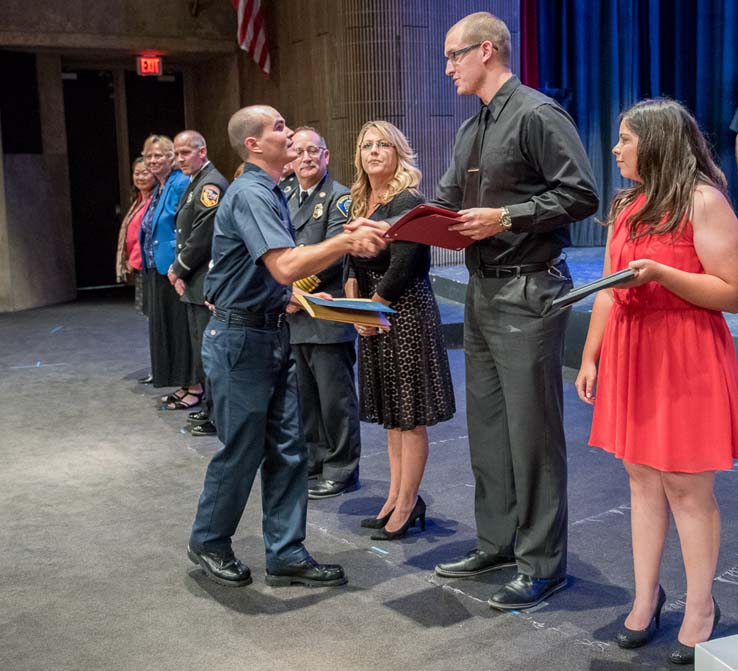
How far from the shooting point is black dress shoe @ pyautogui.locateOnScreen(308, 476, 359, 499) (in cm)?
411

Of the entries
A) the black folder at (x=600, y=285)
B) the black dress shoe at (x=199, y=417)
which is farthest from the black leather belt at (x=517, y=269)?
the black dress shoe at (x=199, y=417)

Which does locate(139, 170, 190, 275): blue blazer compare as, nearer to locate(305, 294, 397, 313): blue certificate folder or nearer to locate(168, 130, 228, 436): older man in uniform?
locate(168, 130, 228, 436): older man in uniform

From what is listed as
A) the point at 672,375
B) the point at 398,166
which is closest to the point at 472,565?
the point at 672,375

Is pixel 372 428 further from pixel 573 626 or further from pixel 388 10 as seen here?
pixel 388 10

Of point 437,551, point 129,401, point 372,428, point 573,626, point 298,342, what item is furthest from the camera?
point 129,401

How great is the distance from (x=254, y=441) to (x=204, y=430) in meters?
2.09

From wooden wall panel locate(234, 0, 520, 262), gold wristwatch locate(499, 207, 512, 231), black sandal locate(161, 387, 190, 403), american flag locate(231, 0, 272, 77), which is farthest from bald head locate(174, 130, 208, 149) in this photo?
american flag locate(231, 0, 272, 77)

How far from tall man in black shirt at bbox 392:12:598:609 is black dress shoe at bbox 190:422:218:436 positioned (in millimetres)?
2368

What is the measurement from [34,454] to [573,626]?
9.92ft

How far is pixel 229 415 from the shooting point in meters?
3.11

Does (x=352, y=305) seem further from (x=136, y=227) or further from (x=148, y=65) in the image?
(x=148, y=65)

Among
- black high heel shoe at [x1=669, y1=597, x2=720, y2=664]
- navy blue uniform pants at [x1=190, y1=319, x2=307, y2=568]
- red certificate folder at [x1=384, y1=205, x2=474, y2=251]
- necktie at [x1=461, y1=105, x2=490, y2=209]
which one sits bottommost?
black high heel shoe at [x1=669, y1=597, x2=720, y2=664]

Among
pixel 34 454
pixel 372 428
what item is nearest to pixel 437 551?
pixel 372 428

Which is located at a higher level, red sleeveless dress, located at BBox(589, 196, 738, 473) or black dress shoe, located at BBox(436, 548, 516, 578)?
red sleeveless dress, located at BBox(589, 196, 738, 473)
